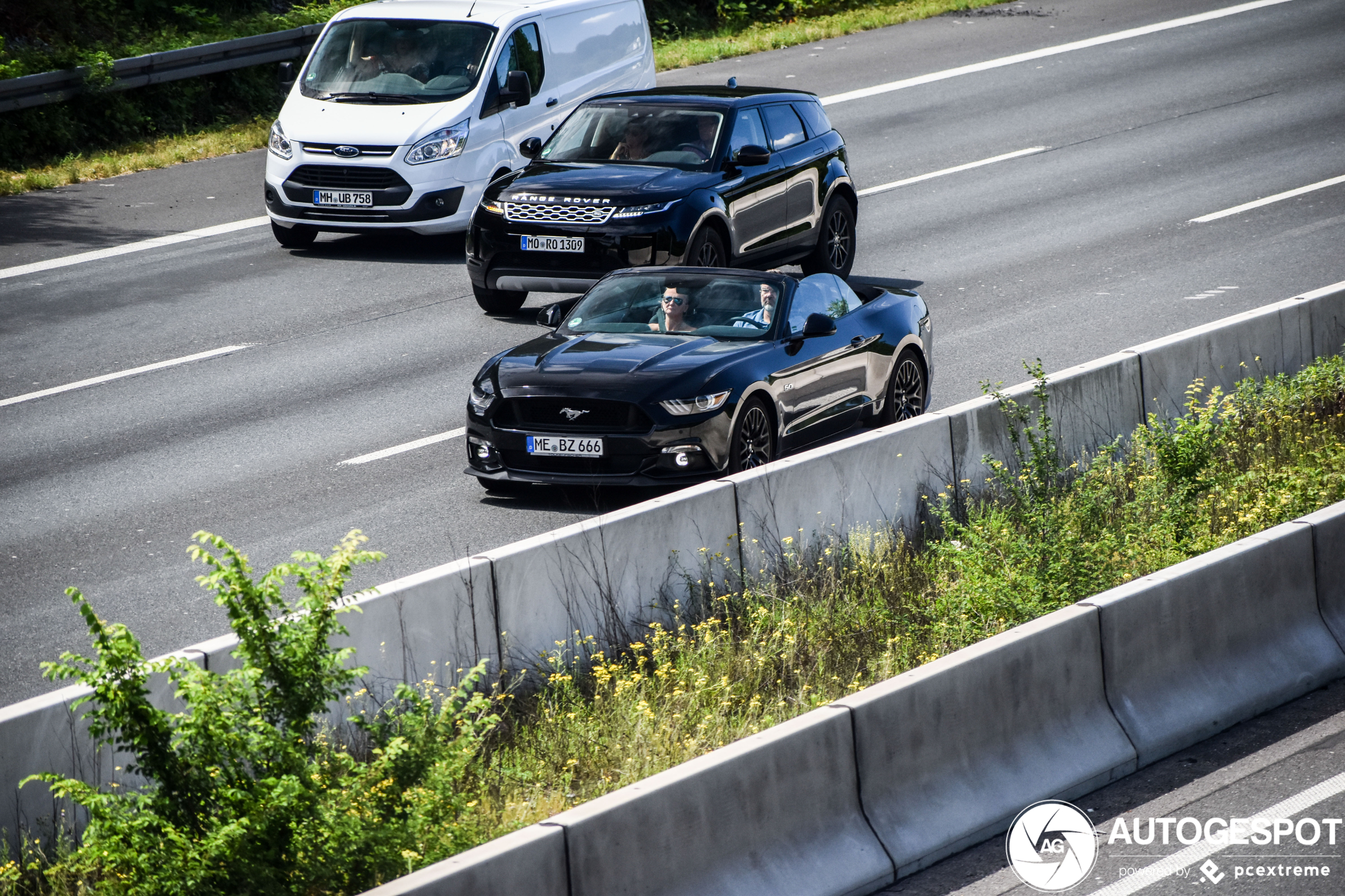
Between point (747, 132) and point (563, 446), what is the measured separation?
6666mm

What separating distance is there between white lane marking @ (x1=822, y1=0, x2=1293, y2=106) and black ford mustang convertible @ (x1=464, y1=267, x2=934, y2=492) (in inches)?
556

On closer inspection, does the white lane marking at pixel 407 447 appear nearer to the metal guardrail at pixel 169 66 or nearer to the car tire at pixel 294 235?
A: the car tire at pixel 294 235

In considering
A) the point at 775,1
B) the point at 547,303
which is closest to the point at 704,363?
the point at 547,303

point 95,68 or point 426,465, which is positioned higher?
point 95,68

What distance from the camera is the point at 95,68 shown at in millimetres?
22156

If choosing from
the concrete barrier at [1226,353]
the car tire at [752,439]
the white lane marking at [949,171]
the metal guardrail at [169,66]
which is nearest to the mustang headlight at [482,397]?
the car tire at [752,439]

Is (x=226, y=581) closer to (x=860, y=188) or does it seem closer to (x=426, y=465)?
(x=426, y=465)

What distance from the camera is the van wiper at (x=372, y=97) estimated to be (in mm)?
18406

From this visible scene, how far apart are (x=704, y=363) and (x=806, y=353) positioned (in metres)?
0.86

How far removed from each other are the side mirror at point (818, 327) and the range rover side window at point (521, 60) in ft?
27.2

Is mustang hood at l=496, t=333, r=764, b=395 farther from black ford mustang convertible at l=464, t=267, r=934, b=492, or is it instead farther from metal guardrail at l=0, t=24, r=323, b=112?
metal guardrail at l=0, t=24, r=323, b=112

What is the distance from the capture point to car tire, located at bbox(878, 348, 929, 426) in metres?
12.1

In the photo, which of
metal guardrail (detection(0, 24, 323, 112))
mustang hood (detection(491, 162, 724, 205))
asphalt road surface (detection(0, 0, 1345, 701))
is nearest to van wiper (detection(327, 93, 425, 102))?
asphalt road surface (detection(0, 0, 1345, 701))

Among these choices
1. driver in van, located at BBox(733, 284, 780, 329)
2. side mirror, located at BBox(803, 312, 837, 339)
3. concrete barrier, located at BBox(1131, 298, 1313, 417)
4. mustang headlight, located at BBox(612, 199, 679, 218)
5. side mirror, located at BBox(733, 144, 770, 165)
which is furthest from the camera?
side mirror, located at BBox(733, 144, 770, 165)
